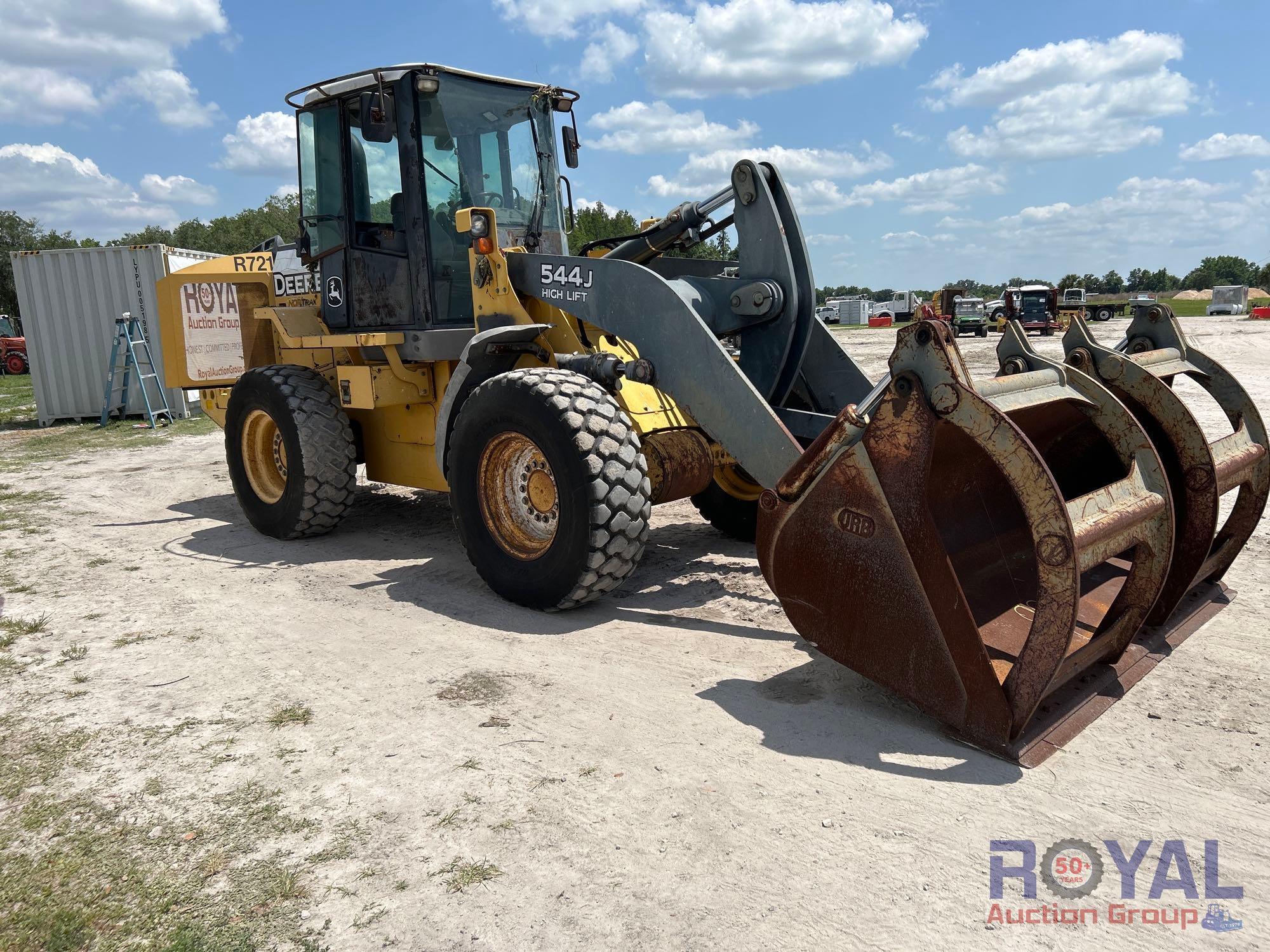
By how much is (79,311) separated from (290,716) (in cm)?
1497

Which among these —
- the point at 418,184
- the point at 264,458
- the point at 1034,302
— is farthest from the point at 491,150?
the point at 1034,302

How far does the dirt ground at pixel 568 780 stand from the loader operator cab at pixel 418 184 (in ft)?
7.13

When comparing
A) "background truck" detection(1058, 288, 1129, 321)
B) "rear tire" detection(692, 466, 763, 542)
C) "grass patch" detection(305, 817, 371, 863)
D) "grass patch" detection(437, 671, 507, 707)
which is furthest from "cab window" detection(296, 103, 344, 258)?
"background truck" detection(1058, 288, 1129, 321)

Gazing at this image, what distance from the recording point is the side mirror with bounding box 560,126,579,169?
262 inches

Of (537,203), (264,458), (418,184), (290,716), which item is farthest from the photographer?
(264,458)

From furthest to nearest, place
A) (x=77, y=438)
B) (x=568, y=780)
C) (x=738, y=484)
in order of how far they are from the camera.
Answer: (x=77, y=438) → (x=738, y=484) → (x=568, y=780)

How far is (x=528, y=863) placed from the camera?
2.69m

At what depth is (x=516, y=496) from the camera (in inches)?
204

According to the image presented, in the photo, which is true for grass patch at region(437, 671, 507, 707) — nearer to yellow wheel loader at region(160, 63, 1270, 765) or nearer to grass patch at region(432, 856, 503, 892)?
yellow wheel loader at region(160, 63, 1270, 765)

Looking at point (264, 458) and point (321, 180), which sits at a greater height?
point (321, 180)

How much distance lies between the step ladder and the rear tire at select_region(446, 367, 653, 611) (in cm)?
1187

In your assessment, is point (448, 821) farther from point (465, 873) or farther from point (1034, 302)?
point (1034, 302)

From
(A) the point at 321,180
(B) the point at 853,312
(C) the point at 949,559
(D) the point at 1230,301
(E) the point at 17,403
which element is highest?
(A) the point at 321,180

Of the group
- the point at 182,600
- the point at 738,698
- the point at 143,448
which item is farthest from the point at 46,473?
the point at 738,698
